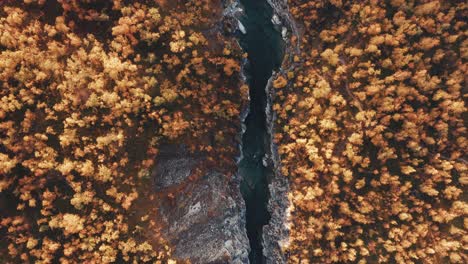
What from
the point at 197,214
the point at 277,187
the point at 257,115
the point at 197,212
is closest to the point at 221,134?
the point at 257,115

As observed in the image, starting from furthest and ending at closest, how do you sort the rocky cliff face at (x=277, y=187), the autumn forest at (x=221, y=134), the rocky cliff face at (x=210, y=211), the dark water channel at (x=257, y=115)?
the dark water channel at (x=257, y=115)
the rocky cliff face at (x=277, y=187)
the rocky cliff face at (x=210, y=211)
the autumn forest at (x=221, y=134)

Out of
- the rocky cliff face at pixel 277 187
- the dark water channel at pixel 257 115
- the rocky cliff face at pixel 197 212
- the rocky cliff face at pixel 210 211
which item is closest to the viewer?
the rocky cliff face at pixel 197 212

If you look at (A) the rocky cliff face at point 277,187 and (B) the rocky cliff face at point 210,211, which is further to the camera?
(A) the rocky cliff face at point 277,187

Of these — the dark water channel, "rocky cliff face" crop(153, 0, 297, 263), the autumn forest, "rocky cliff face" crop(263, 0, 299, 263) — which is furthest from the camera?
the dark water channel

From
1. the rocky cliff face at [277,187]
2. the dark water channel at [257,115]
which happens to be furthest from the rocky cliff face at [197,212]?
the dark water channel at [257,115]

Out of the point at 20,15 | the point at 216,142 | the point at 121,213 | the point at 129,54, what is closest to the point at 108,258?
the point at 121,213

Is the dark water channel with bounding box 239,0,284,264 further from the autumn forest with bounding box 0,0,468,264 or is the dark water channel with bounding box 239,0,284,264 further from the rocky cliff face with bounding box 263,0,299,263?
the rocky cliff face with bounding box 263,0,299,263

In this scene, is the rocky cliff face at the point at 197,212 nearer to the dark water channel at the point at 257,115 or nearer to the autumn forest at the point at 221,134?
the autumn forest at the point at 221,134

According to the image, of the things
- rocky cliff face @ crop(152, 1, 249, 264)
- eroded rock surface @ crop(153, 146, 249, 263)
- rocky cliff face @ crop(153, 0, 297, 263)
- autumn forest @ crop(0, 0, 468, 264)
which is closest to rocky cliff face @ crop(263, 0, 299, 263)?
rocky cliff face @ crop(153, 0, 297, 263)
